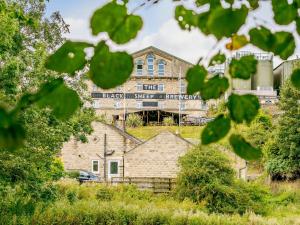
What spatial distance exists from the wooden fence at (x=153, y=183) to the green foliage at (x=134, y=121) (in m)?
23.3

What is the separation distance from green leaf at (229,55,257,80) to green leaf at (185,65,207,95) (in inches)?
2.4

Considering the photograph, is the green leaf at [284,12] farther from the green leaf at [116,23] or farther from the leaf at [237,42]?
the green leaf at [116,23]

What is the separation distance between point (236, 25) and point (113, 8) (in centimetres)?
A: 23

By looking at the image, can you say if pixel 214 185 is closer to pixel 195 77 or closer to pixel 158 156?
pixel 158 156

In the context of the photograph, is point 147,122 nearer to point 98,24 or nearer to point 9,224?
point 9,224

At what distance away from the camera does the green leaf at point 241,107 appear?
3.57 ft

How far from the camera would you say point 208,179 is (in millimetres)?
22406

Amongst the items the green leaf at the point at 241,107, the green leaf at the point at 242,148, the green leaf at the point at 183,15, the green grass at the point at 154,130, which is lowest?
the green leaf at the point at 242,148

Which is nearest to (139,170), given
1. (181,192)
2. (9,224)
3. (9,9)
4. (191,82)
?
(181,192)

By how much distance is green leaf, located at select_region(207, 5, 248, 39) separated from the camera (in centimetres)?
89

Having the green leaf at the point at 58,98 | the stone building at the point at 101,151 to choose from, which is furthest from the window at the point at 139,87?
the green leaf at the point at 58,98

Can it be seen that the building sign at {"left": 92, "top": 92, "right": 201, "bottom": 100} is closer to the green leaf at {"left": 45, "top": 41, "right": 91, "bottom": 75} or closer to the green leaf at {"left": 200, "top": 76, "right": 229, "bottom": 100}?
→ the green leaf at {"left": 200, "top": 76, "right": 229, "bottom": 100}

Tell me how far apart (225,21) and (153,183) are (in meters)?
25.2

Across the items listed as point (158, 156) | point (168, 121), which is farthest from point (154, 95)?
point (158, 156)
